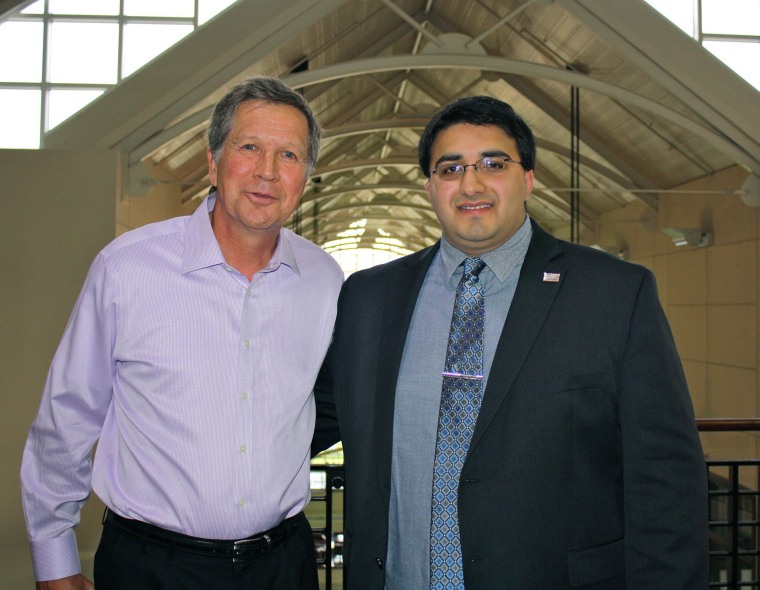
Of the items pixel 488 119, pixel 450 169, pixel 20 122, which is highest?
pixel 20 122

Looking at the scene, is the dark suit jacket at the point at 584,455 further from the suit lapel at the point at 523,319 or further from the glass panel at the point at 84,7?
the glass panel at the point at 84,7

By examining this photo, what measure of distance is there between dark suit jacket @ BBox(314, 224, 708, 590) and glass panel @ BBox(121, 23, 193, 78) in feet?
23.3

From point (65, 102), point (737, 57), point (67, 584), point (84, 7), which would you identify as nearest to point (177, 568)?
point (67, 584)

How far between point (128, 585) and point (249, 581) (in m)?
0.31

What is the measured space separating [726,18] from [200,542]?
28.4ft

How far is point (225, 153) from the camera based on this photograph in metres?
2.03

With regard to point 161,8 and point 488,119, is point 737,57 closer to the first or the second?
point 161,8

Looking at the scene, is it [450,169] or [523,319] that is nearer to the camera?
[523,319]

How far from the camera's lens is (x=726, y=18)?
8102mm

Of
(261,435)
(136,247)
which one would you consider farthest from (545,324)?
(136,247)

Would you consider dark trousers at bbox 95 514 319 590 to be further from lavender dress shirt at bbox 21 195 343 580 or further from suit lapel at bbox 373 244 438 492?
suit lapel at bbox 373 244 438 492

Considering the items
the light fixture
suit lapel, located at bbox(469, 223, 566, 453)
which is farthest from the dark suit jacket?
the light fixture

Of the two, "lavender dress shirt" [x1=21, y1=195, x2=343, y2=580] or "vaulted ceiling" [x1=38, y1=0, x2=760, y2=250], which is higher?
"vaulted ceiling" [x1=38, y1=0, x2=760, y2=250]

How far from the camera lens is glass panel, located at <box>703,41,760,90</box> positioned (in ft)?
26.2
